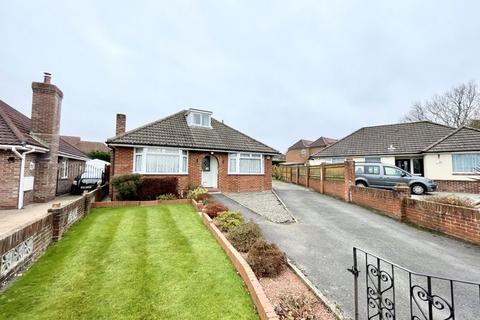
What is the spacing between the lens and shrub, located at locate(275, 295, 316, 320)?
3.15 metres

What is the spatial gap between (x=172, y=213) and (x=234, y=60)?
16.4 metres

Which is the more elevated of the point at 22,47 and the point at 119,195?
the point at 22,47

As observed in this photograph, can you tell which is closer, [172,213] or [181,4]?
[172,213]

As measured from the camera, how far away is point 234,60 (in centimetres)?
2086

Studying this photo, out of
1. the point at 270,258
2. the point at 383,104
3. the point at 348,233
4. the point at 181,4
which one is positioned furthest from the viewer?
the point at 383,104

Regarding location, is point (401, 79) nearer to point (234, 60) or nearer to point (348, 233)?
point (234, 60)

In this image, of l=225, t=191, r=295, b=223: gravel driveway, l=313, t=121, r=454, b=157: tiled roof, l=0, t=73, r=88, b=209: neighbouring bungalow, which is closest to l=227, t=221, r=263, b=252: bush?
l=225, t=191, r=295, b=223: gravel driveway

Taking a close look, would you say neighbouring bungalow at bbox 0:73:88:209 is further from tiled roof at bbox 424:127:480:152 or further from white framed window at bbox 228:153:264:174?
tiled roof at bbox 424:127:480:152

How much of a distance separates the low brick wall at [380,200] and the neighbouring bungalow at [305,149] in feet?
114

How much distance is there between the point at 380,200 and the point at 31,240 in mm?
12422

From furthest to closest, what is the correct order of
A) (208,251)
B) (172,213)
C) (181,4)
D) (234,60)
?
(234,60) < (181,4) < (172,213) < (208,251)

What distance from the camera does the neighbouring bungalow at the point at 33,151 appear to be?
33.7 ft

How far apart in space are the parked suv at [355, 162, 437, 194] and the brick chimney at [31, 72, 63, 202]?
19.0 metres

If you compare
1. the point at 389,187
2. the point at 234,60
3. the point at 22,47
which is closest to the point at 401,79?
the point at 389,187
